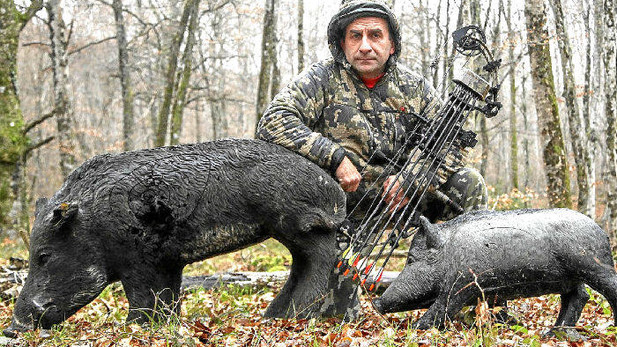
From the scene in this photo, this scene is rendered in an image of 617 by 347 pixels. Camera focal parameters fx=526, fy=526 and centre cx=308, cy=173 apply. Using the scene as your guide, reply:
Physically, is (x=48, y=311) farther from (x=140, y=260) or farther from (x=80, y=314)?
(x=80, y=314)

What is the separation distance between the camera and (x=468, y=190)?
4.18 meters

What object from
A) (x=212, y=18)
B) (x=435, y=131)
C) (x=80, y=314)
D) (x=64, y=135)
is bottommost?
(x=80, y=314)

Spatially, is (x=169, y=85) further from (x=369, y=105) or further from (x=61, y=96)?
(x=369, y=105)

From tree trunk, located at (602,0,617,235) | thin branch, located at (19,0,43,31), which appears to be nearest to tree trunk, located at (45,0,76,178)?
thin branch, located at (19,0,43,31)

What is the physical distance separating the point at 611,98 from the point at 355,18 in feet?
24.0

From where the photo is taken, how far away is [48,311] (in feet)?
10.7

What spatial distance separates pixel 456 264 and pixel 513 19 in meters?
22.7

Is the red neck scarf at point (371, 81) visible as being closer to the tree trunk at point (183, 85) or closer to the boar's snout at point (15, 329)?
the boar's snout at point (15, 329)

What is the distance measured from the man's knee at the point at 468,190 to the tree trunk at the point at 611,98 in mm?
6449

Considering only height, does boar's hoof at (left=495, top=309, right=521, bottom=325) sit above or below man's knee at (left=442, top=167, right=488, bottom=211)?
below

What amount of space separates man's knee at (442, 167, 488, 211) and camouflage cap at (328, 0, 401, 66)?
1.10 meters

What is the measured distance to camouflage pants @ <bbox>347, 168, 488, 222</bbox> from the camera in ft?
13.7

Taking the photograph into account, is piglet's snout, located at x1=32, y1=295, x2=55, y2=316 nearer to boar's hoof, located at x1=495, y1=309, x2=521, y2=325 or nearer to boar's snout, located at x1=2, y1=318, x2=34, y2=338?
boar's snout, located at x1=2, y1=318, x2=34, y2=338

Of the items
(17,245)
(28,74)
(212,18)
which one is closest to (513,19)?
(212,18)
